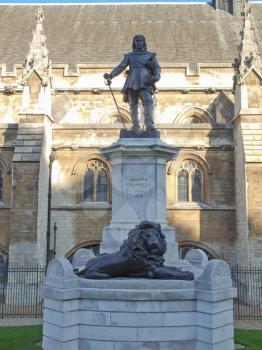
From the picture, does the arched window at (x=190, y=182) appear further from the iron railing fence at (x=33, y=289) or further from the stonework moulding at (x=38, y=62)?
the stonework moulding at (x=38, y=62)

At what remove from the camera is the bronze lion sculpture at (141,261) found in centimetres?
768

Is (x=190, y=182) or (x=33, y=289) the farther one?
(x=190, y=182)

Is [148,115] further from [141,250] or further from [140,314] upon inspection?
[140,314]

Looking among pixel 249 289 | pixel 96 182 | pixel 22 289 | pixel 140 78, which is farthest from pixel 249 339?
pixel 96 182

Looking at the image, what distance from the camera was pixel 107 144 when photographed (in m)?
20.8

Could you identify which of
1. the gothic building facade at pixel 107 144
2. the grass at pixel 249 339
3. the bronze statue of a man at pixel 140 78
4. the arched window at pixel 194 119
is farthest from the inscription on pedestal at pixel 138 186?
the arched window at pixel 194 119

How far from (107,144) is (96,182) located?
177cm

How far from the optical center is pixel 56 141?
20.8 meters

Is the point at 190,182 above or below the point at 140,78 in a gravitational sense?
below

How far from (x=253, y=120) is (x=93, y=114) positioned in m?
8.95

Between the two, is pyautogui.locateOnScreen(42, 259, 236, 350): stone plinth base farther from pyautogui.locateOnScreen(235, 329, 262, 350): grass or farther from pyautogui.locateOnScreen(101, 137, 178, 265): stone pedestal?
pyautogui.locateOnScreen(101, 137, 178, 265): stone pedestal

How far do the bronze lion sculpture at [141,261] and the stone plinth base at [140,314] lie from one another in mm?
293

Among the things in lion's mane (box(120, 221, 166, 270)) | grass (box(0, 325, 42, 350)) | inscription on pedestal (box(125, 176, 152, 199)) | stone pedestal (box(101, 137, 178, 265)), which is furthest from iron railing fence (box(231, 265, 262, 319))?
lion's mane (box(120, 221, 166, 270))

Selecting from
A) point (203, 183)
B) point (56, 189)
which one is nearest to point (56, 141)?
point (56, 189)
